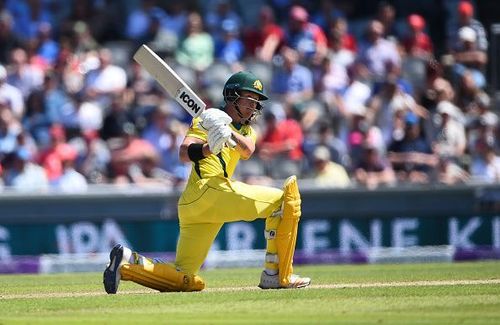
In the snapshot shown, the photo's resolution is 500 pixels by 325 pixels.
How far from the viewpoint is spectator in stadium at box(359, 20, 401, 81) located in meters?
16.7

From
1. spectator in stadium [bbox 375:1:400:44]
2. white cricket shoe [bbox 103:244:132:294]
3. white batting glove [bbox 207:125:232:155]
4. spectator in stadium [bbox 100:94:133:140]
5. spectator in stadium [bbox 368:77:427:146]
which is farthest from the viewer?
spectator in stadium [bbox 375:1:400:44]

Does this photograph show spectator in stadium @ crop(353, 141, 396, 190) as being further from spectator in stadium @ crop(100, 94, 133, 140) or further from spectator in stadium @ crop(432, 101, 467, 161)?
spectator in stadium @ crop(100, 94, 133, 140)

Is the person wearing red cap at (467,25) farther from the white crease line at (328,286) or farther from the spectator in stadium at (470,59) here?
the white crease line at (328,286)

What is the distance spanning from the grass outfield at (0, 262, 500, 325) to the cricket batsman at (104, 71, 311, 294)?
0.56 feet

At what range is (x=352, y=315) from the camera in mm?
7309

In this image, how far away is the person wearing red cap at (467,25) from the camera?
16578 mm

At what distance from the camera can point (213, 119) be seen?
848 cm

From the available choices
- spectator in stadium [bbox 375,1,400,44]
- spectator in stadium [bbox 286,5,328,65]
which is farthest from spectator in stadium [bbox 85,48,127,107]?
spectator in stadium [bbox 375,1,400,44]

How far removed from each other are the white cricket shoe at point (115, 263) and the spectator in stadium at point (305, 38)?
8350 mm

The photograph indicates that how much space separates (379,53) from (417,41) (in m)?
0.62

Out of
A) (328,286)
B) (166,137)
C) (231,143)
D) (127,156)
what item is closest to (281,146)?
(166,137)

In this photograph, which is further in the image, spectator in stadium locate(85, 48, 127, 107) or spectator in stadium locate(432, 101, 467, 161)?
spectator in stadium locate(85, 48, 127, 107)

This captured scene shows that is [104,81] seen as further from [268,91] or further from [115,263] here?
[115,263]

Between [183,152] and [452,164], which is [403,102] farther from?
[183,152]
